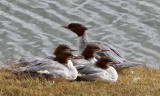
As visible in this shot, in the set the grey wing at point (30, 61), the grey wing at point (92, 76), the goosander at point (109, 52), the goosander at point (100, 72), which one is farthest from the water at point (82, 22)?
the grey wing at point (92, 76)

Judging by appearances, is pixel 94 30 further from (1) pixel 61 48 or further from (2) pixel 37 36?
(1) pixel 61 48

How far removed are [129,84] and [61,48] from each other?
62.7 inches

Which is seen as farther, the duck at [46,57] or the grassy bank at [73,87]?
the duck at [46,57]

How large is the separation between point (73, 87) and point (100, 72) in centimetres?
97

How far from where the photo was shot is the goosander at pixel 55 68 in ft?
26.0

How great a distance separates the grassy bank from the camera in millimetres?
7152

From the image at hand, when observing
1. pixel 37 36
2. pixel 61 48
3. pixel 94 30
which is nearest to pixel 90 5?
pixel 94 30

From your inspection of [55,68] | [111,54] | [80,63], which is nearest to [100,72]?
[80,63]

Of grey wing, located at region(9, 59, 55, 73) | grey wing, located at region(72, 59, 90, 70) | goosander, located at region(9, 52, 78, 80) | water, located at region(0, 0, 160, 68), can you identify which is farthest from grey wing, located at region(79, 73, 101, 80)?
water, located at region(0, 0, 160, 68)

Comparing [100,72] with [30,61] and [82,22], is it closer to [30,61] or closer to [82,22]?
[30,61]

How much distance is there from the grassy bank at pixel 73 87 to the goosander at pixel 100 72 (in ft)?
0.37

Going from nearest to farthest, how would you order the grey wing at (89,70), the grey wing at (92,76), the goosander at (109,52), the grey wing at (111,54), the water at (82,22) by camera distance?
the grey wing at (92,76), the grey wing at (89,70), the goosander at (109,52), the grey wing at (111,54), the water at (82,22)

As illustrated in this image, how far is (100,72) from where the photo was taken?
8.30 metres

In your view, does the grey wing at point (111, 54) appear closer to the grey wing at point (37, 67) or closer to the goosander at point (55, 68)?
the goosander at point (55, 68)
